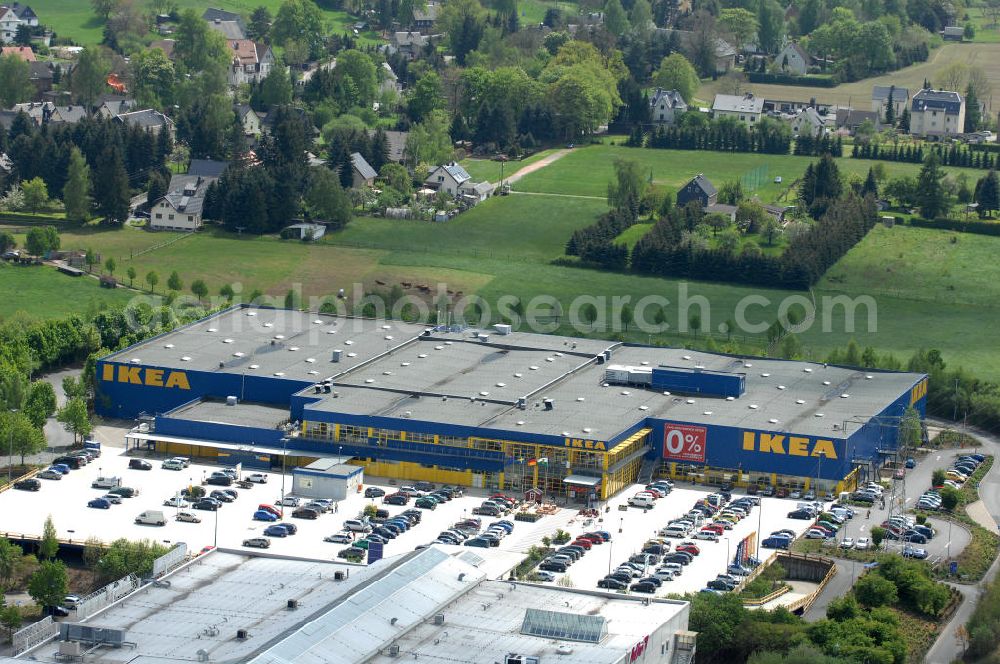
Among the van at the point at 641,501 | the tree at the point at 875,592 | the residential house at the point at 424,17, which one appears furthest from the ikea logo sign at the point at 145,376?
the residential house at the point at 424,17

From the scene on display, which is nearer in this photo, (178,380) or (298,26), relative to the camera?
(178,380)

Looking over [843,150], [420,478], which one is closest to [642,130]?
[843,150]

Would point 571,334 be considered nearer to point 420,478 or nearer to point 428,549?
point 420,478

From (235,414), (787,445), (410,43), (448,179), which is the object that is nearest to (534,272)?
(448,179)

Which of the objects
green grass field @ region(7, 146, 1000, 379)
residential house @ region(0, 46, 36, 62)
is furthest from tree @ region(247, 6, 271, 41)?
green grass field @ region(7, 146, 1000, 379)

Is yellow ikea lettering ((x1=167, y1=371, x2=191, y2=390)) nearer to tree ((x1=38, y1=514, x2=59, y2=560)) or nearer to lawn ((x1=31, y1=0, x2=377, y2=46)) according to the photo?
tree ((x1=38, y1=514, x2=59, y2=560))

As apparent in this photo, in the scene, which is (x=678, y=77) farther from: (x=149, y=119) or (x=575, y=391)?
(x=575, y=391)
